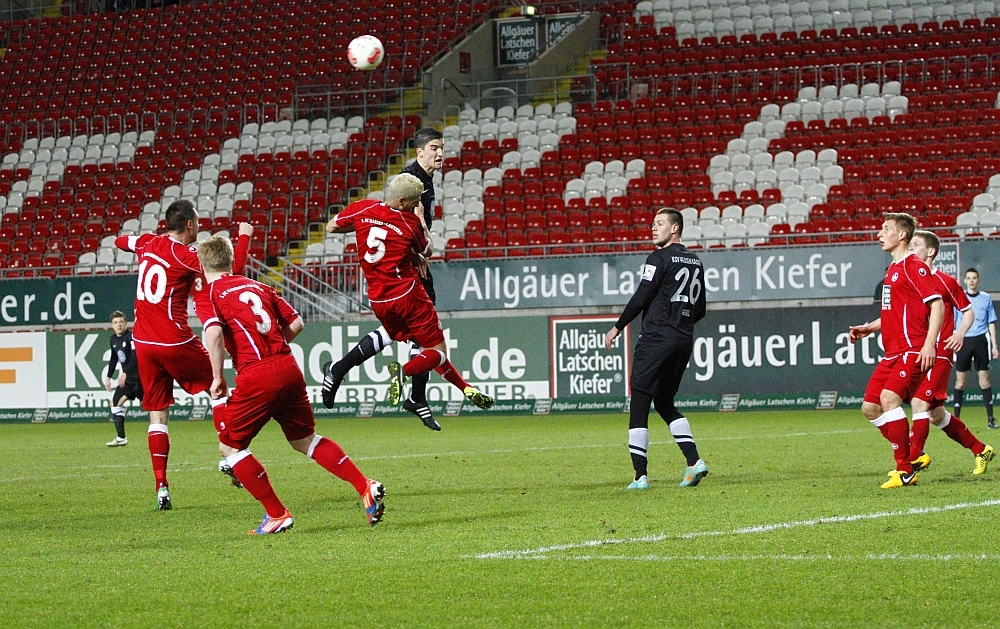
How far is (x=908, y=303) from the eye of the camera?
9969mm

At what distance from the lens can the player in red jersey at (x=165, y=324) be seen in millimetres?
10086

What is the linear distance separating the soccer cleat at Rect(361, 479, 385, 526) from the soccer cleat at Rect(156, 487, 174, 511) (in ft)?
7.04

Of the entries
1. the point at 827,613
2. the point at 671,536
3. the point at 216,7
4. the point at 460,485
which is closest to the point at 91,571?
the point at 671,536

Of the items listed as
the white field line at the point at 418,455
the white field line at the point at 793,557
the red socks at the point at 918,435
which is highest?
the red socks at the point at 918,435

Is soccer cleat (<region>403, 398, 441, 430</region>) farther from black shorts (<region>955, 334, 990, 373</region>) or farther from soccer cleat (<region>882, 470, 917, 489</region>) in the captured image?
black shorts (<region>955, 334, 990, 373</region>)

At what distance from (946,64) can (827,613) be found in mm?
27450

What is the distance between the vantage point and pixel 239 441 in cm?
810

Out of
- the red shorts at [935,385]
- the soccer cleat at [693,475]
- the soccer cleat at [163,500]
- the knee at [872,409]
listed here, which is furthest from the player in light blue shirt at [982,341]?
the soccer cleat at [163,500]

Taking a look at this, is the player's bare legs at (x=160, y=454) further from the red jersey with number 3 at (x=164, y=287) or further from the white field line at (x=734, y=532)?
the white field line at (x=734, y=532)

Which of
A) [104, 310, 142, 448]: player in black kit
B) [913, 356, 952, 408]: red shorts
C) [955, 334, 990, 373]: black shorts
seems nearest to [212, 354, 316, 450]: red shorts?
[913, 356, 952, 408]: red shorts

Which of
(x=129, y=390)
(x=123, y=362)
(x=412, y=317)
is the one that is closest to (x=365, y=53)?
(x=123, y=362)

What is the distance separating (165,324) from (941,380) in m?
5.90

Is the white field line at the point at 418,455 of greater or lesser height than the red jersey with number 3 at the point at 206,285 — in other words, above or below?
below

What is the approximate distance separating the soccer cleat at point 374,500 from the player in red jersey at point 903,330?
3824 mm
